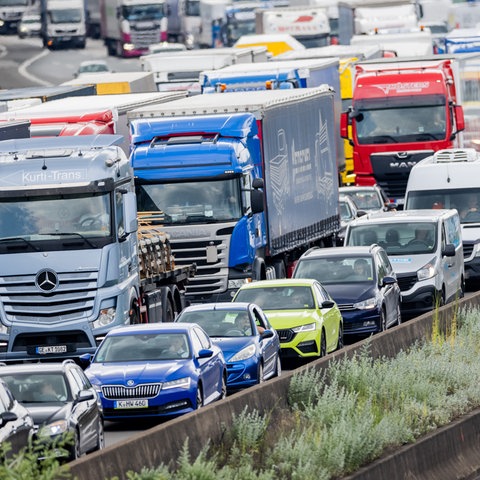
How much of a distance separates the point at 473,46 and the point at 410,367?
146 ft

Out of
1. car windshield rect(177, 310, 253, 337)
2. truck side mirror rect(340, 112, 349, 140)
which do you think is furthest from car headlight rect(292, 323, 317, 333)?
truck side mirror rect(340, 112, 349, 140)

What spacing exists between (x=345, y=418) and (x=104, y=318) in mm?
9837

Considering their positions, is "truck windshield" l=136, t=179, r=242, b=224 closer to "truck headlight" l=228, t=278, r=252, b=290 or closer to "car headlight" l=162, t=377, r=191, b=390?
"truck headlight" l=228, t=278, r=252, b=290

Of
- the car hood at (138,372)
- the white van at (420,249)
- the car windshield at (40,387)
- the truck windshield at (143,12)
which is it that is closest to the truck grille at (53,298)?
the car hood at (138,372)

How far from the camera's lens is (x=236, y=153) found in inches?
1210

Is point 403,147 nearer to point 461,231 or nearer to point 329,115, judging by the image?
point 329,115

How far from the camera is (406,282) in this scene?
31969 millimetres

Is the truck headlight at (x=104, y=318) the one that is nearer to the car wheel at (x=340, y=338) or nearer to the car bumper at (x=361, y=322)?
the car wheel at (x=340, y=338)

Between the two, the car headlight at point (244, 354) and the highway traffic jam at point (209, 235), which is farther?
the car headlight at point (244, 354)

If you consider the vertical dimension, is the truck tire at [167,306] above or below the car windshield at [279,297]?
below

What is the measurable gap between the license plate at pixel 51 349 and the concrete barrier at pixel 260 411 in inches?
269

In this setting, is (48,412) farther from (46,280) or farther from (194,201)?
(194,201)

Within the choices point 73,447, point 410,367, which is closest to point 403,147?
point 410,367

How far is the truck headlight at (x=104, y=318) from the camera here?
83.8 feet
